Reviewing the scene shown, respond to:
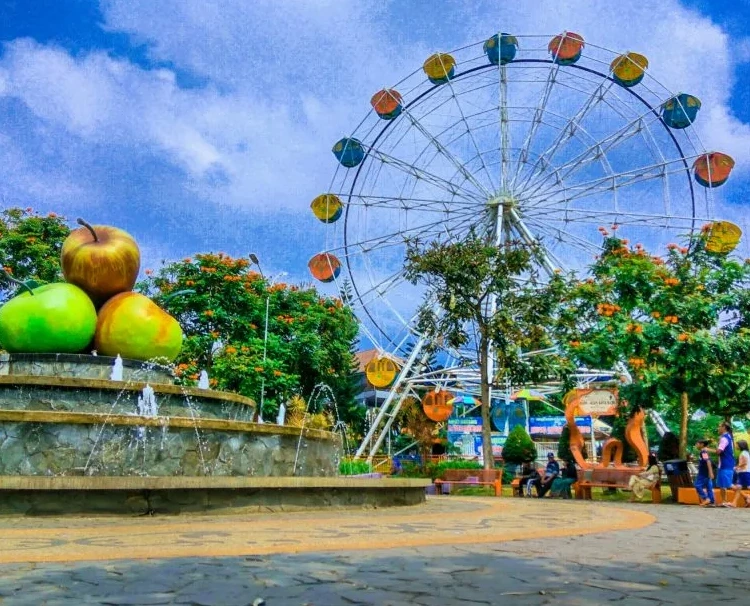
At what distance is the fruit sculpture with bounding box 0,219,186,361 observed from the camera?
36.2 feet

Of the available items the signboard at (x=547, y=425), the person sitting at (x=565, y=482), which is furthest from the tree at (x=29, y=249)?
the signboard at (x=547, y=425)

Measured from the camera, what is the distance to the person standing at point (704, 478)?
41.1 feet

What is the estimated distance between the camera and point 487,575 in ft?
15.2

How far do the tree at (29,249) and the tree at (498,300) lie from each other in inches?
524

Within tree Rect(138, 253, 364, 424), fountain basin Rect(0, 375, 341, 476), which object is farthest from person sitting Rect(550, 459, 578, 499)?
tree Rect(138, 253, 364, 424)

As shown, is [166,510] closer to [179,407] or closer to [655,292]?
[179,407]

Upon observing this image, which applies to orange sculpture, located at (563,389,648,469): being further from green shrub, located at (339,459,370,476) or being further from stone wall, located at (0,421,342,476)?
stone wall, located at (0,421,342,476)

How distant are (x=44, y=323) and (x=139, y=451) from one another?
3476mm

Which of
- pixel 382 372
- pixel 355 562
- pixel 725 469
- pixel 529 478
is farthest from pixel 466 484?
pixel 355 562

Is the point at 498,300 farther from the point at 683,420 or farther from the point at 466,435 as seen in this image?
the point at 466,435

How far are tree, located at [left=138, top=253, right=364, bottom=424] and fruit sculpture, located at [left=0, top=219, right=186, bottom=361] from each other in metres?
12.9

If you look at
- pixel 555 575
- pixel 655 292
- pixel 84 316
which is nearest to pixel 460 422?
pixel 655 292

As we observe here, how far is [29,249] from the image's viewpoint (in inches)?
1024

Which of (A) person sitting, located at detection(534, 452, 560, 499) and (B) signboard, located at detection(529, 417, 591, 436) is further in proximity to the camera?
(B) signboard, located at detection(529, 417, 591, 436)
